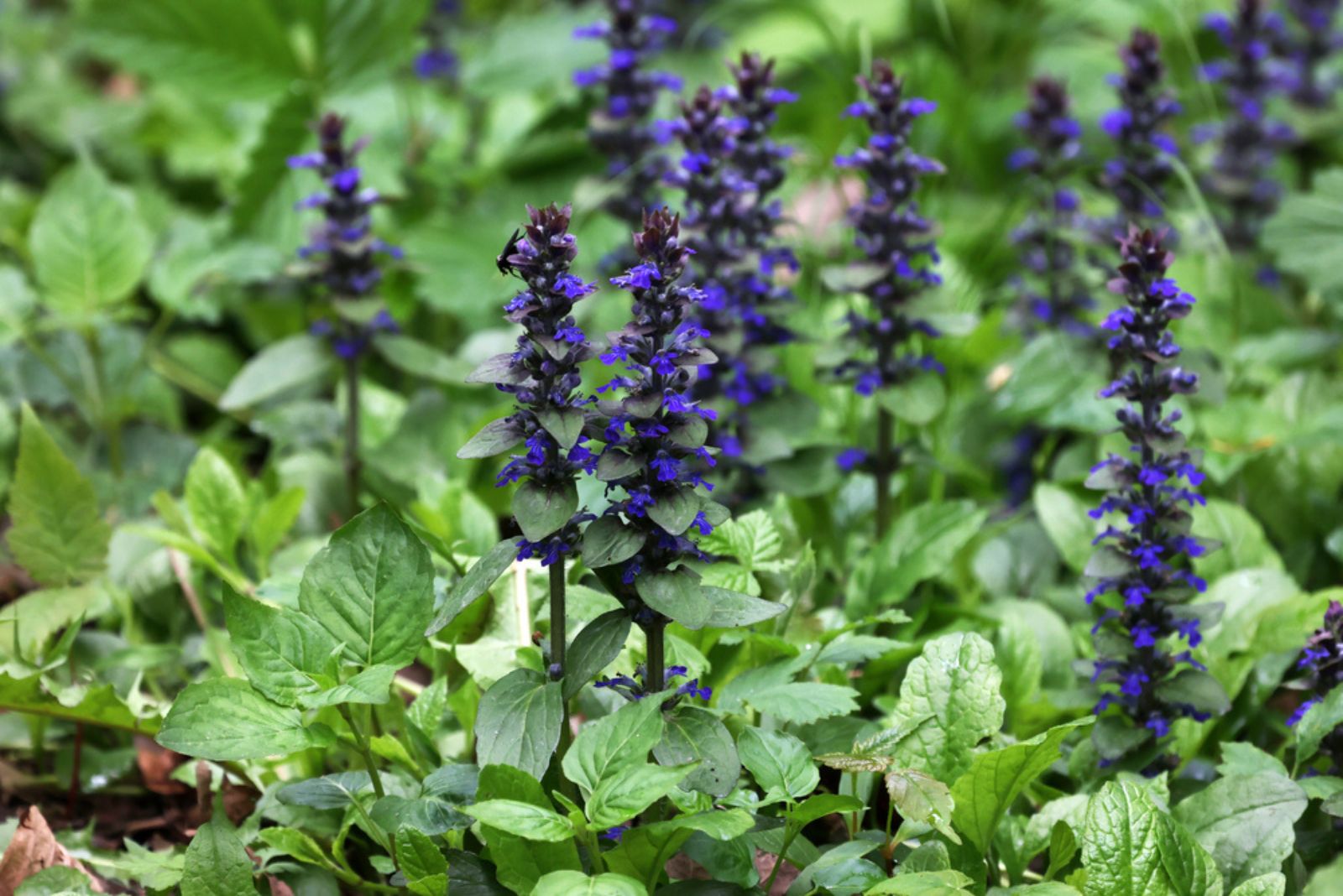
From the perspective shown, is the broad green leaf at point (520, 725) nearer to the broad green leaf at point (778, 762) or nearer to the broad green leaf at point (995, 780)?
the broad green leaf at point (778, 762)

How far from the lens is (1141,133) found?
3.45m

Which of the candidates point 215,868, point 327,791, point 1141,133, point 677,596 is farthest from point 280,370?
point 1141,133

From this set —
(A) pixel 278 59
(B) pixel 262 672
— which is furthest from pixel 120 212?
(B) pixel 262 672

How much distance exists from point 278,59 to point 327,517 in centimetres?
190

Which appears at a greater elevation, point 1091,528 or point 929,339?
point 929,339

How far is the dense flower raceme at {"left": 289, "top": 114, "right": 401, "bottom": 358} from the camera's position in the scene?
311 centimetres

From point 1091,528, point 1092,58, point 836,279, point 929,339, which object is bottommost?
point 1091,528

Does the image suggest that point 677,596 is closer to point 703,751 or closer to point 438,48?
point 703,751

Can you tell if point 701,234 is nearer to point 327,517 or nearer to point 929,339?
point 929,339

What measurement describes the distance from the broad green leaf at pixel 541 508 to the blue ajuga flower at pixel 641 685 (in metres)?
0.30

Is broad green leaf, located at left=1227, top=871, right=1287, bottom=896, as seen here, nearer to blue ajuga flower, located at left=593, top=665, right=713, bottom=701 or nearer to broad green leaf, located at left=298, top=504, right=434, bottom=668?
blue ajuga flower, located at left=593, top=665, right=713, bottom=701

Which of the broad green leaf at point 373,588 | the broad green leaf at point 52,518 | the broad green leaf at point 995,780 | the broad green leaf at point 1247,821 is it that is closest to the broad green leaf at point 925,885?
the broad green leaf at point 995,780

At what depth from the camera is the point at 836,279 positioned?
2885 mm

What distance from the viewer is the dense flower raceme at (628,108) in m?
3.44
